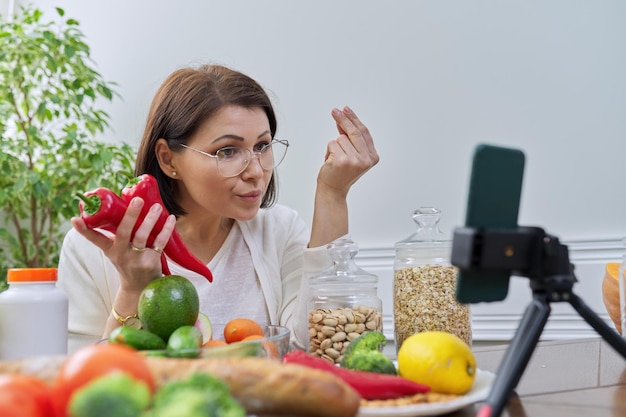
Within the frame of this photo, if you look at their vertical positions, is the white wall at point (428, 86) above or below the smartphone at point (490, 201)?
above

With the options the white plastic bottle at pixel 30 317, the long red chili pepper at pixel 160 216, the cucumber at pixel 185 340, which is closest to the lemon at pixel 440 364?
the cucumber at pixel 185 340

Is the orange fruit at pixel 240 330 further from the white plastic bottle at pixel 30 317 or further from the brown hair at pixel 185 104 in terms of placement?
the brown hair at pixel 185 104

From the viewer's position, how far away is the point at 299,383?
1.92 ft

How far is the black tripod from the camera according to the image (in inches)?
25.2

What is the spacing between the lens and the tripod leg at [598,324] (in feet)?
2.50

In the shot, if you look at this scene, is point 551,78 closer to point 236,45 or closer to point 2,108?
point 236,45

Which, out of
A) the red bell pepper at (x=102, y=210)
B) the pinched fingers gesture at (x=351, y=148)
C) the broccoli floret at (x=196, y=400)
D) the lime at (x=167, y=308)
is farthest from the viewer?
the pinched fingers gesture at (x=351, y=148)

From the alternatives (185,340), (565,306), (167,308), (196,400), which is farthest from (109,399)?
(565,306)

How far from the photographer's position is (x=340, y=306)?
3.92ft

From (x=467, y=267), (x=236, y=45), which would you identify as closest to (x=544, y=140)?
(x=236, y=45)

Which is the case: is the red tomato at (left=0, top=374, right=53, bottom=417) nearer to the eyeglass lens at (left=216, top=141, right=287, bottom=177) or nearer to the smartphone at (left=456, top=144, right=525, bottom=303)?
the smartphone at (left=456, top=144, right=525, bottom=303)

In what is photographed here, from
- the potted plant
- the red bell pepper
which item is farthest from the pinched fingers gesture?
the potted plant

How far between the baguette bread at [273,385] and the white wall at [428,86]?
150 cm

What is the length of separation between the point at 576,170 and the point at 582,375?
1.46 m
